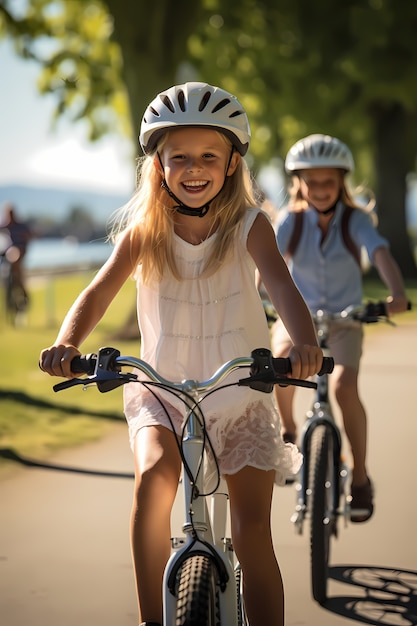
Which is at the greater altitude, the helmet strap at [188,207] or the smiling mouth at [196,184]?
the smiling mouth at [196,184]

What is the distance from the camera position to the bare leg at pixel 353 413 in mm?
5535

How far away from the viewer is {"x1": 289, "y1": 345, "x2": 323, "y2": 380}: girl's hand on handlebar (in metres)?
3.16

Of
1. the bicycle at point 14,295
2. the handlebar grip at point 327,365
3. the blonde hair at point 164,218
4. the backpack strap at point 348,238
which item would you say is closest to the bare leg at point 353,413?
the backpack strap at point 348,238

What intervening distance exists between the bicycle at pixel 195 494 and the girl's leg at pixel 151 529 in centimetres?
7

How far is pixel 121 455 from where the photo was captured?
776 cm

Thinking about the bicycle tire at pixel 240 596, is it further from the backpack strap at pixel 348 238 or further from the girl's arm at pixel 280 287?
the backpack strap at pixel 348 238

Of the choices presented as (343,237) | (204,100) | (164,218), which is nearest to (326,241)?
(343,237)

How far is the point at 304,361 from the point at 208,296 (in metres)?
0.62

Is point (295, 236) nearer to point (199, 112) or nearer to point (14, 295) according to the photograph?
point (199, 112)

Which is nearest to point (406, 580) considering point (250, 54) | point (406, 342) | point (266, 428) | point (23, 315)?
point (266, 428)

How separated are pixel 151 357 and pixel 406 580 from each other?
1980mm

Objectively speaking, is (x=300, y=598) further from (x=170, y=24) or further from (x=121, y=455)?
(x=170, y=24)

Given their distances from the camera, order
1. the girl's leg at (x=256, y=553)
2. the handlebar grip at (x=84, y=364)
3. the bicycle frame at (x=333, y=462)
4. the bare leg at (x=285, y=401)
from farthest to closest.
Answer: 1. the bare leg at (x=285, y=401)
2. the bicycle frame at (x=333, y=462)
3. the girl's leg at (x=256, y=553)
4. the handlebar grip at (x=84, y=364)

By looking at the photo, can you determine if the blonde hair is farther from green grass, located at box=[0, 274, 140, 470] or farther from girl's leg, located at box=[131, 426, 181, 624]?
green grass, located at box=[0, 274, 140, 470]
